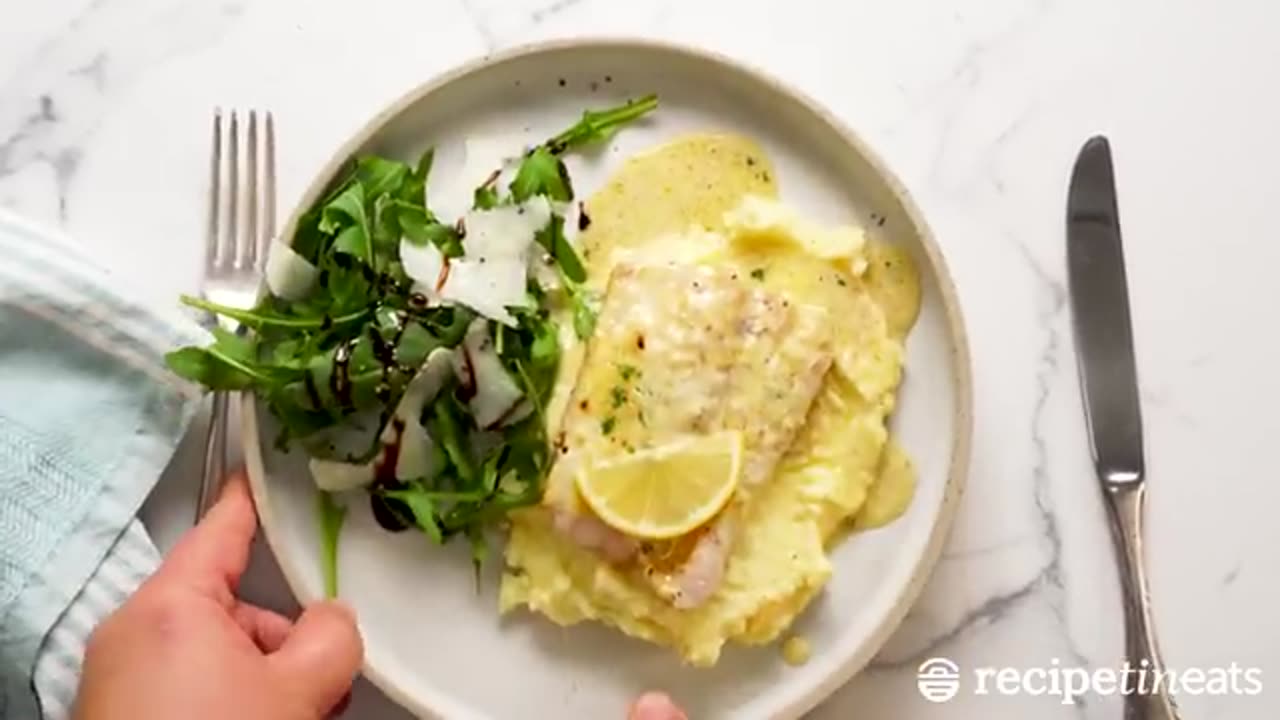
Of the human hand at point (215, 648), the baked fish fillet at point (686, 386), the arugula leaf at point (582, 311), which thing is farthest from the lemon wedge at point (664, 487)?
the human hand at point (215, 648)

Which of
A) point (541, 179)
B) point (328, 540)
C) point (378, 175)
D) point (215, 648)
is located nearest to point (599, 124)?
point (541, 179)

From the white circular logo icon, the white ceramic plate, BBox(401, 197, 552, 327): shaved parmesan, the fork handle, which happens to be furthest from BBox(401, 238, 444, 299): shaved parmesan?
the white circular logo icon

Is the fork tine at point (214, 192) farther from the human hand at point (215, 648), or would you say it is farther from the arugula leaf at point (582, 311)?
the arugula leaf at point (582, 311)

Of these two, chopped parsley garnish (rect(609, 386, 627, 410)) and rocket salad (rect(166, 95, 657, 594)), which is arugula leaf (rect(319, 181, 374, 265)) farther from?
chopped parsley garnish (rect(609, 386, 627, 410))

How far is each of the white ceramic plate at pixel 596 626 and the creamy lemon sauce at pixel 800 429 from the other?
0.9 inches

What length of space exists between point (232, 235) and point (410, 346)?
0.22m

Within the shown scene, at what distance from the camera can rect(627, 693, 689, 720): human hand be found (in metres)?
1.39

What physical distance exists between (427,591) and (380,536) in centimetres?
6

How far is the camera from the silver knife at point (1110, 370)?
150cm

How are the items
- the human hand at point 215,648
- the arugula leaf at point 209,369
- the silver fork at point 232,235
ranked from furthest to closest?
the silver fork at point 232,235 → the arugula leaf at point 209,369 → the human hand at point 215,648

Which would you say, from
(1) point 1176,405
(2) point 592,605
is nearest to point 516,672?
(2) point 592,605

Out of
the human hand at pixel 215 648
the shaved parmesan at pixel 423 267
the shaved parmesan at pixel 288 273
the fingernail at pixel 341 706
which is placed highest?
the shaved parmesan at pixel 423 267

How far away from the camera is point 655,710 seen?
1.40m

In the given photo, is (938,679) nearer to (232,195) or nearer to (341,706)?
(341,706)
